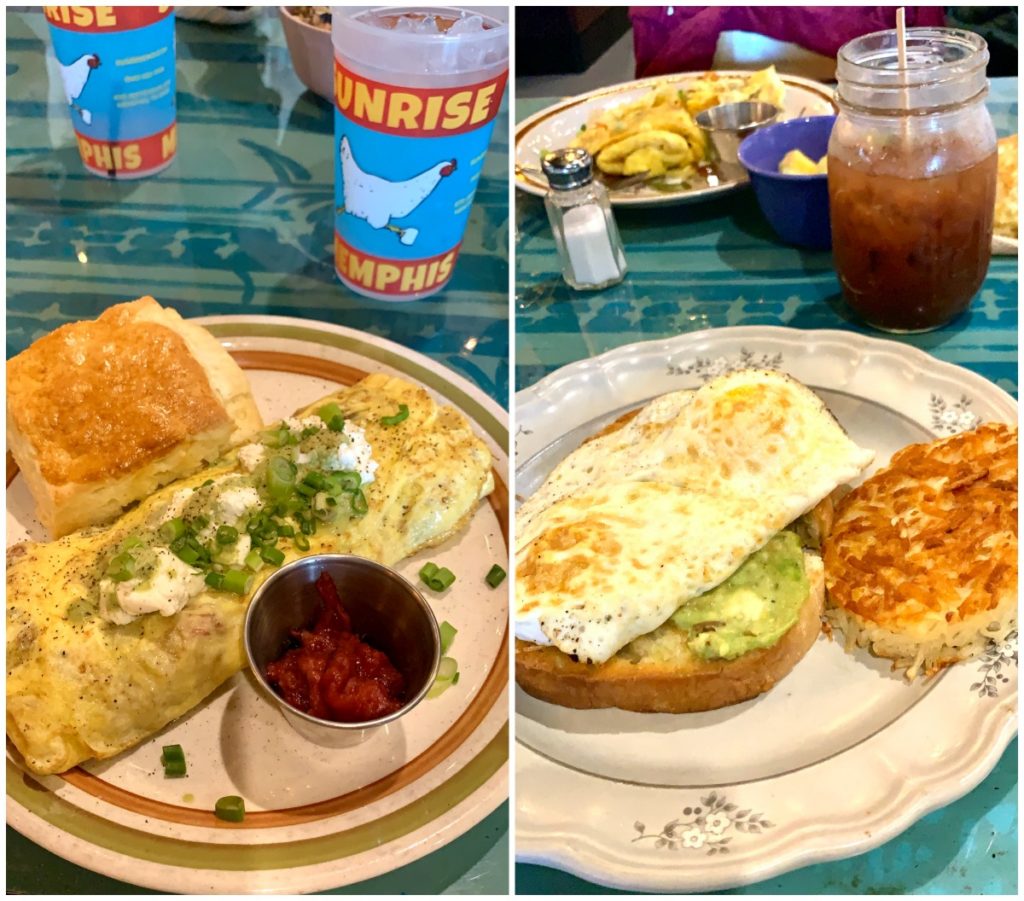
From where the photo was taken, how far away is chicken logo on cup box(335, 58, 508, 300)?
1516 mm

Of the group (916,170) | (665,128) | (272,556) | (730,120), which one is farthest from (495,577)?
(730,120)

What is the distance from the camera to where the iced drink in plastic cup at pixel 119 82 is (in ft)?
5.65

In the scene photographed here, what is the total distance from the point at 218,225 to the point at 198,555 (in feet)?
3.51

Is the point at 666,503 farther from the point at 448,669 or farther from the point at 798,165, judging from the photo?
the point at 798,165

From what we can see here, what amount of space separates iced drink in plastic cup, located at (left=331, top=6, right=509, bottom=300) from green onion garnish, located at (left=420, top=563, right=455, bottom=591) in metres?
0.67

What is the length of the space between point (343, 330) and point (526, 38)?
1366 mm

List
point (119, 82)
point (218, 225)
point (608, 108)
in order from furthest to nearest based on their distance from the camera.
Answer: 1. point (608, 108)
2. point (218, 225)
3. point (119, 82)

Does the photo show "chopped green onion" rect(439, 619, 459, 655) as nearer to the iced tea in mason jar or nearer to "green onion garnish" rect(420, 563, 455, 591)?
"green onion garnish" rect(420, 563, 455, 591)

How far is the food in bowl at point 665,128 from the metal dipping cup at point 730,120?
0.04 m

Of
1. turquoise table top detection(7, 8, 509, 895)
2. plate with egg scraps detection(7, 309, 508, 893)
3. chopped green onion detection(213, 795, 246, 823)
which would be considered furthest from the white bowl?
chopped green onion detection(213, 795, 246, 823)

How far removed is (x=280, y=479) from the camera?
139 centimetres

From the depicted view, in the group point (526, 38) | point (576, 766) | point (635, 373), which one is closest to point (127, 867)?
point (576, 766)

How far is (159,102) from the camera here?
198 centimetres

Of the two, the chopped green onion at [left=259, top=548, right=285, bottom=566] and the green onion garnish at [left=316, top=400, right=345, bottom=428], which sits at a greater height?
the green onion garnish at [left=316, top=400, right=345, bottom=428]
